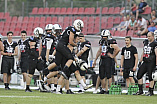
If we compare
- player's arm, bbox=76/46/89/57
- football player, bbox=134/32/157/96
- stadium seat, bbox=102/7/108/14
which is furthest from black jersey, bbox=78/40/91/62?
stadium seat, bbox=102/7/108/14

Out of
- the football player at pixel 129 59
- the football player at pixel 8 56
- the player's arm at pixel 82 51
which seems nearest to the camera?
the football player at pixel 129 59

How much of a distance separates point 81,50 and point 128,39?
4.84 ft

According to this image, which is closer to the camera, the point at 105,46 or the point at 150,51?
the point at 150,51

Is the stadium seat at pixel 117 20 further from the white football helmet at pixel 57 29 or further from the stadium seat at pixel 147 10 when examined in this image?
the white football helmet at pixel 57 29

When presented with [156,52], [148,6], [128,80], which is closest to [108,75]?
[128,80]

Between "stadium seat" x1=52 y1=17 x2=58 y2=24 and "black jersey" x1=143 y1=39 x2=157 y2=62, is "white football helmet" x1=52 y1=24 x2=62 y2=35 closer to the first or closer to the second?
"black jersey" x1=143 y1=39 x2=157 y2=62

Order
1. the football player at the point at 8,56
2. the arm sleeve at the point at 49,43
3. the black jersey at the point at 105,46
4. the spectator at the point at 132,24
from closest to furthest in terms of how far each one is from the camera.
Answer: the arm sleeve at the point at 49,43
the black jersey at the point at 105,46
the football player at the point at 8,56
the spectator at the point at 132,24

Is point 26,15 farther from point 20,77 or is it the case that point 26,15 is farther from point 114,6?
point 20,77

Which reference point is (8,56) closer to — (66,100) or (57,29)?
(57,29)

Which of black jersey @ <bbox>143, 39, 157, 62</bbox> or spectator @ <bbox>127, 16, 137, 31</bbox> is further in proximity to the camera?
spectator @ <bbox>127, 16, 137, 31</bbox>

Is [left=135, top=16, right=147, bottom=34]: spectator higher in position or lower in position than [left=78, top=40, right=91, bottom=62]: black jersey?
higher

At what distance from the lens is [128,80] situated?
12539 millimetres

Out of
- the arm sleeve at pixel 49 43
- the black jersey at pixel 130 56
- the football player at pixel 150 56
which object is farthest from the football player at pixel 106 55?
the arm sleeve at pixel 49 43

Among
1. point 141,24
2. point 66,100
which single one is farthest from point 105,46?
point 141,24
